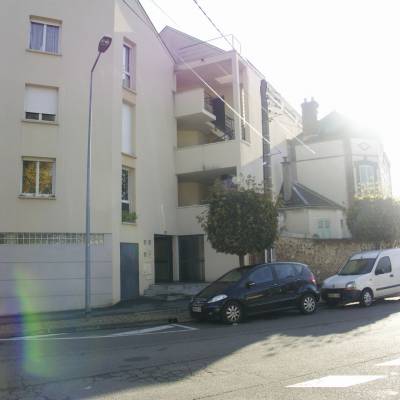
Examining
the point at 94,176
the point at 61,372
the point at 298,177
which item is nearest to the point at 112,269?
the point at 94,176

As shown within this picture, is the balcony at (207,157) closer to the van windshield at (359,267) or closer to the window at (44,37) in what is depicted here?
the van windshield at (359,267)

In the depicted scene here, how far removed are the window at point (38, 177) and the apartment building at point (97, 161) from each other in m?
0.03

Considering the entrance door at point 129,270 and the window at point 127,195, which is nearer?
the entrance door at point 129,270

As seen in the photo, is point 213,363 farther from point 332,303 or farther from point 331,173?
point 331,173

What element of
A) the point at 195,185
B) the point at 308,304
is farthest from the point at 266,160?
the point at 195,185

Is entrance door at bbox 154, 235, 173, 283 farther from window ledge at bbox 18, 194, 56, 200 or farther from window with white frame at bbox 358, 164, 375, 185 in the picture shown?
window with white frame at bbox 358, 164, 375, 185

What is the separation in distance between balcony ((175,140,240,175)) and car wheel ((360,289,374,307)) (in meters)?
8.09

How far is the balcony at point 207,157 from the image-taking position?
21234 millimetres

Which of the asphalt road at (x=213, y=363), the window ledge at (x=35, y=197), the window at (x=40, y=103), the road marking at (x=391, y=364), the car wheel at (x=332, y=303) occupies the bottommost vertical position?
the asphalt road at (x=213, y=363)

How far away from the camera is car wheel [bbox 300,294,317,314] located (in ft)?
45.4

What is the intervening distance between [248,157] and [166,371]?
15697 millimetres

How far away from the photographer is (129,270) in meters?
18.1

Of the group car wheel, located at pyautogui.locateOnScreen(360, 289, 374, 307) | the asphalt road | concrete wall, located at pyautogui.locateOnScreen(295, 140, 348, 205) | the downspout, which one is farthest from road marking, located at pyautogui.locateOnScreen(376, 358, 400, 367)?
concrete wall, located at pyautogui.locateOnScreen(295, 140, 348, 205)

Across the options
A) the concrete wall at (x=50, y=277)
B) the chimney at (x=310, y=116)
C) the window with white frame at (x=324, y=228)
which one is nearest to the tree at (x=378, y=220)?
the window with white frame at (x=324, y=228)
